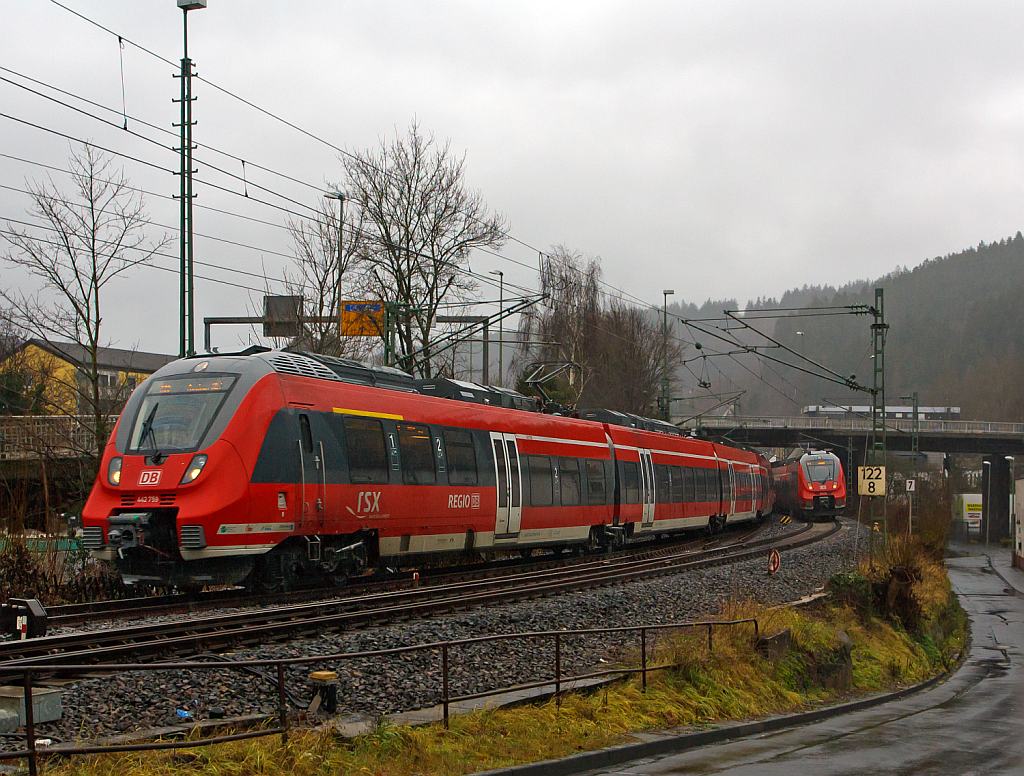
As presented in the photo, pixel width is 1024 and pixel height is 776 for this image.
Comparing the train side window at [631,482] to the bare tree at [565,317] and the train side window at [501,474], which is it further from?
the bare tree at [565,317]

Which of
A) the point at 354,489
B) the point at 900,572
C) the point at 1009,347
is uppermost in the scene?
the point at 1009,347

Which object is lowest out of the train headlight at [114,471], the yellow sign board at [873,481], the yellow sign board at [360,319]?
the yellow sign board at [873,481]

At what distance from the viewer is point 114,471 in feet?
52.4

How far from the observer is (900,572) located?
2503cm

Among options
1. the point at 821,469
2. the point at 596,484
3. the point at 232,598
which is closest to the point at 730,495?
the point at 821,469

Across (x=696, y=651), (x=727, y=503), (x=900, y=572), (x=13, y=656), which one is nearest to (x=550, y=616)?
(x=696, y=651)

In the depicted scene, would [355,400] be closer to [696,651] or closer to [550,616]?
[550,616]

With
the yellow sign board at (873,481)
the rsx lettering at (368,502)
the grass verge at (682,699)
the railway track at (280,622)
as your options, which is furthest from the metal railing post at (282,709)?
the yellow sign board at (873,481)

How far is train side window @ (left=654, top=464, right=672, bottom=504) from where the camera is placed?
32938 mm

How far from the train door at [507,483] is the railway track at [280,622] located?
1.09 metres

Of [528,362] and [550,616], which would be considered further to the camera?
[528,362]

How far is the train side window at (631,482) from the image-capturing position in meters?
30.0

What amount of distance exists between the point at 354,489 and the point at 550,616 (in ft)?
12.4

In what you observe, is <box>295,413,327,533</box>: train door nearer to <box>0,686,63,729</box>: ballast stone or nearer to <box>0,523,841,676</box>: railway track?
<box>0,523,841,676</box>: railway track
